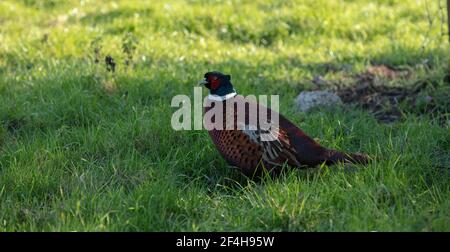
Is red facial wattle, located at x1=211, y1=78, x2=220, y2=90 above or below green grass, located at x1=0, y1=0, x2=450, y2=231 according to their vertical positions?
above

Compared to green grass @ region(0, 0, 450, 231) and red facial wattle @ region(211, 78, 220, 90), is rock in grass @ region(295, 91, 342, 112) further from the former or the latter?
red facial wattle @ region(211, 78, 220, 90)

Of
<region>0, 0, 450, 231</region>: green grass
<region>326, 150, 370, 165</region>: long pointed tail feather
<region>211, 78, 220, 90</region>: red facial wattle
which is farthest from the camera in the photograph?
<region>211, 78, 220, 90</region>: red facial wattle

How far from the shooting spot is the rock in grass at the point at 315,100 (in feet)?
18.1

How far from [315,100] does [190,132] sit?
48.7 inches

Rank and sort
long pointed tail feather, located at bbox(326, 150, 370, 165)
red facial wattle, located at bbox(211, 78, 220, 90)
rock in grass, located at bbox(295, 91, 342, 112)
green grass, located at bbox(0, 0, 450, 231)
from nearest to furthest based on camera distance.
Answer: green grass, located at bbox(0, 0, 450, 231), long pointed tail feather, located at bbox(326, 150, 370, 165), red facial wattle, located at bbox(211, 78, 220, 90), rock in grass, located at bbox(295, 91, 342, 112)

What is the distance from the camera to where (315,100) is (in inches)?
219

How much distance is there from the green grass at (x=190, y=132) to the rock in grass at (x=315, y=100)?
3.7 inches

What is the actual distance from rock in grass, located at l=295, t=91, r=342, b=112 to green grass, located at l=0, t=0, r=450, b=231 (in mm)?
94

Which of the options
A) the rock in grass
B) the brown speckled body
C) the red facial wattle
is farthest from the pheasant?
the rock in grass

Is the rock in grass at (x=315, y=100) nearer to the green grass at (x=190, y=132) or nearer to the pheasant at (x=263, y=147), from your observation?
the green grass at (x=190, y=132)

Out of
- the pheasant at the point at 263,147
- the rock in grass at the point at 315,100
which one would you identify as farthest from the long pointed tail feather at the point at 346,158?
the rock in grass at the point at 315,100

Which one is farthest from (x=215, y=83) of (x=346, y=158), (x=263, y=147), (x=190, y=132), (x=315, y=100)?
(x=315, y=100)

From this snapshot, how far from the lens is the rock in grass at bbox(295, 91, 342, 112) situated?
5.51 metres

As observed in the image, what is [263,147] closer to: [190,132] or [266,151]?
[266,151]
